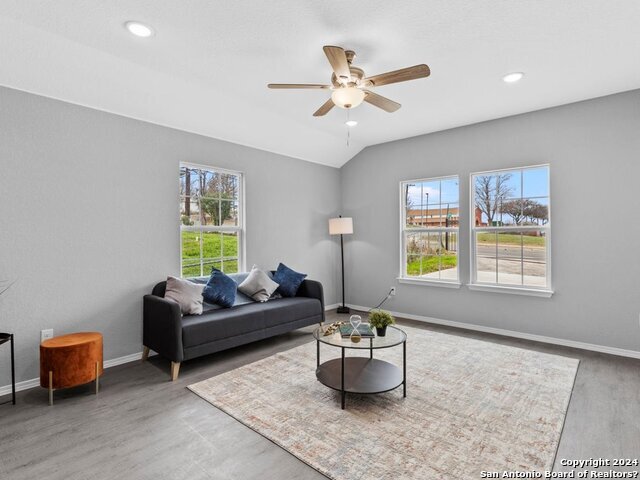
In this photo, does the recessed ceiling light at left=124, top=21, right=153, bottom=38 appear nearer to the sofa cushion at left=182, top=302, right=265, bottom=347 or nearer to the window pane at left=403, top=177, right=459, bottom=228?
the sofa cushion at left=182, top=302, right=265, bottom=347

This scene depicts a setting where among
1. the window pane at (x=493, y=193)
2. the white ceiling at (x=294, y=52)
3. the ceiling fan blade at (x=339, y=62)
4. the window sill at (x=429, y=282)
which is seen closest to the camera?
the ceiling fan blade at (x=339, y=62)

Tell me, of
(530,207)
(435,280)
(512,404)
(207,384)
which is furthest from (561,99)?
(207,384)

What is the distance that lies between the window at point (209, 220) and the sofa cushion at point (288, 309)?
89 cm

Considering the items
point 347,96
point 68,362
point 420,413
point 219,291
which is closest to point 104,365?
point 68,362

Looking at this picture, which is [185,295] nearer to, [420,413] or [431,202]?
[420,413]

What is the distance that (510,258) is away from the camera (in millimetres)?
4410

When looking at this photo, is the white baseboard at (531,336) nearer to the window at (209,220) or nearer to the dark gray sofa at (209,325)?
the dark gray sofa at (209,325)

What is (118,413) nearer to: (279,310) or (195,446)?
(195,446)

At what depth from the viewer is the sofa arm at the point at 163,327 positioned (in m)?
3.06

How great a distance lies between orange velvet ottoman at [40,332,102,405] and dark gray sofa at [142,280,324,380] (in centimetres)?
56

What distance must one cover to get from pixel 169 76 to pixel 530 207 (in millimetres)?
4367

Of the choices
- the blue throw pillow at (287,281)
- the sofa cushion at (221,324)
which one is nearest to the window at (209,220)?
the blue throw pillow at (287,281)

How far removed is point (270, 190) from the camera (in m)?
4.98

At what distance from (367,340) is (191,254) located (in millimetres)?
2498
